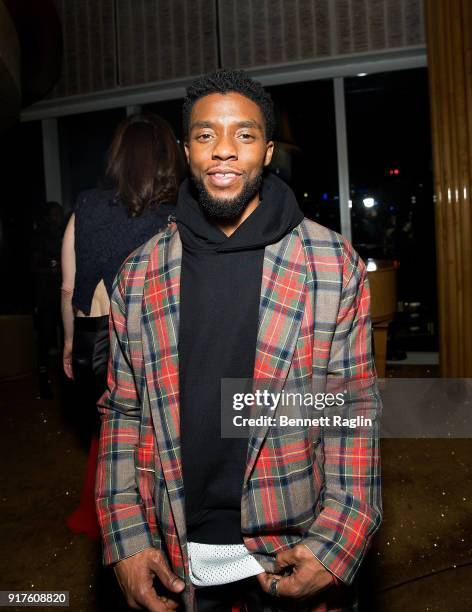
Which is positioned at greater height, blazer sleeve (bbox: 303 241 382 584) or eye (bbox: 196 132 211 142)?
eye (bbox: 196 132 211 142)

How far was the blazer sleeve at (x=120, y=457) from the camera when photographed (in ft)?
3.29

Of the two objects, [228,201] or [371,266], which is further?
[371,266]

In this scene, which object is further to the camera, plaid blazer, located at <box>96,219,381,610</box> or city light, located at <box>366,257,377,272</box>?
city light, located at <box>366,257,377,272</box>

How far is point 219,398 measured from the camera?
99cm

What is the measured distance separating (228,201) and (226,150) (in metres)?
0.10

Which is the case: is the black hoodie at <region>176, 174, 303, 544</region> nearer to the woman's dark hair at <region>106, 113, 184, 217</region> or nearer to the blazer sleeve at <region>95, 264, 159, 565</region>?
the blazer sleeve at <region>95, 264, 159, 565</region>

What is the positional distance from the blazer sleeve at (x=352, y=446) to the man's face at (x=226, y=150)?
0.78 ft

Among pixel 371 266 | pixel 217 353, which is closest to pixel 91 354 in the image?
pixel 217 353

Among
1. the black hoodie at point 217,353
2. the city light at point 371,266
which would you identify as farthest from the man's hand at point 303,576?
the city light at point 371,266

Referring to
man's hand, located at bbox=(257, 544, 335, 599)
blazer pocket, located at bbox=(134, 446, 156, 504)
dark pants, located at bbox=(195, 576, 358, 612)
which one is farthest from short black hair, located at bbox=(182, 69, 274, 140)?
dark pants, located at bbox=(195, 576, 358, 612)

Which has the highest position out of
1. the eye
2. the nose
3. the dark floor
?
the eye

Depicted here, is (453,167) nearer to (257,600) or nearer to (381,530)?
(381,530)

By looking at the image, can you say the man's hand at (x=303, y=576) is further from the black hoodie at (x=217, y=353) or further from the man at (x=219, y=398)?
the black hoodie at (x=217, y=353)

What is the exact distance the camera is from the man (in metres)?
0.95
